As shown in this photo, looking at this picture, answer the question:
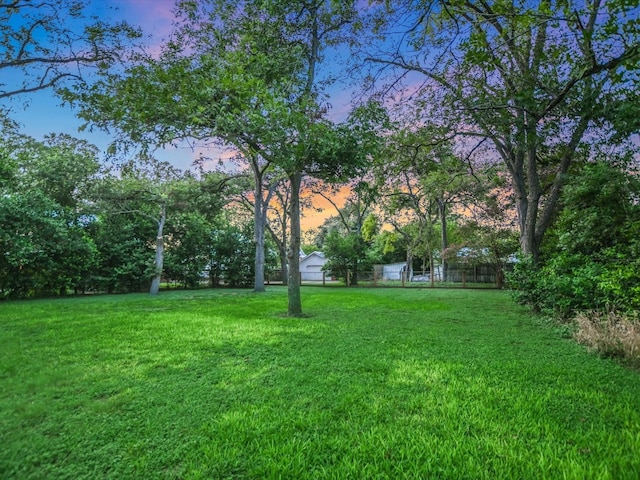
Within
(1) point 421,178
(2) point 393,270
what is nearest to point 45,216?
(1) point 421,178

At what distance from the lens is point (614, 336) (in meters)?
3.84

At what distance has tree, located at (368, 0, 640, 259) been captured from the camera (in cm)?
336

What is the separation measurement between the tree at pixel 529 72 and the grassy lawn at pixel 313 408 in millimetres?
2913

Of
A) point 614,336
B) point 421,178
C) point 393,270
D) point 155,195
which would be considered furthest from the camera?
point 393,270

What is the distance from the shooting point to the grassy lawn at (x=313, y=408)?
1.72 metres

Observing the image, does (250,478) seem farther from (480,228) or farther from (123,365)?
(480,228)

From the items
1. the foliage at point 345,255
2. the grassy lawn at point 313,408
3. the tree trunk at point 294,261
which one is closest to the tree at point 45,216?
the grassy lawn at point 313,408

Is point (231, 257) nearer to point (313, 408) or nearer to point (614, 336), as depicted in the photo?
point (313, 408)

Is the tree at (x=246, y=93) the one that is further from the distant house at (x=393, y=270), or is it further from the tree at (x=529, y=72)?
the distant house at (x=393, y=270)

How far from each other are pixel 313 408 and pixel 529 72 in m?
6.01

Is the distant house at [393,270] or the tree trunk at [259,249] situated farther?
the distant house at [393,270]

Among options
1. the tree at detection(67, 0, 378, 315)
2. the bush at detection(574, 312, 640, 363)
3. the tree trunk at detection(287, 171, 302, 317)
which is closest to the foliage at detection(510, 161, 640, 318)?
the bush at detection(574, 312, 640, 363)

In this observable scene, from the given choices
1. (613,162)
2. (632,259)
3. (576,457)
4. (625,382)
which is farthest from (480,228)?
(576,457)

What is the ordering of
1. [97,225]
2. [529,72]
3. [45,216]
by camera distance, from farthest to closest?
1. [97,225]
2. [45,216]
3. [529,72]
